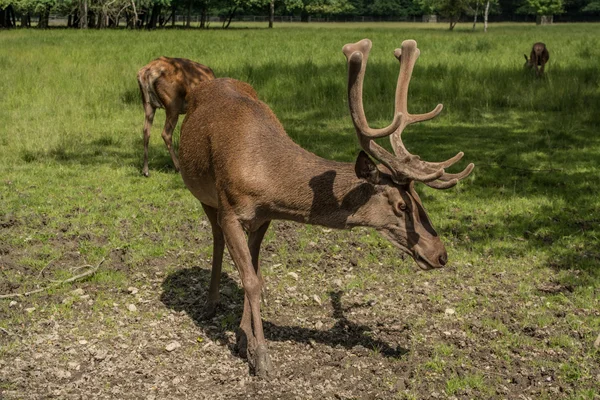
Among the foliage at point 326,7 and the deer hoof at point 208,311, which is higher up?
the foliage at point 326,7

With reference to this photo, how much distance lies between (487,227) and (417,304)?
7.23 ft

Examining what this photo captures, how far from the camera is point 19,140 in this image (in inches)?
449

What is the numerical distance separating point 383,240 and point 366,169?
118 inches

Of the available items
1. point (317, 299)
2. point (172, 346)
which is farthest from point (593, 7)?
point (172, 346)

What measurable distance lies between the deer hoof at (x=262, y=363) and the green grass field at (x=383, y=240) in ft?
0.83

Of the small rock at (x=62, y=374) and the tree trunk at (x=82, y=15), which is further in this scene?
the tree trunk at (x=82, y=15)

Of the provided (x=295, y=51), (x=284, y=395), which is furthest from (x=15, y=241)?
(x=295, y=51)

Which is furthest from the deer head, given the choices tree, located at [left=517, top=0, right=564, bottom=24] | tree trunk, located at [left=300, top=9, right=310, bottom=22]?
tree trunk, located at [left=300, top=9, right=310, bottom=22]

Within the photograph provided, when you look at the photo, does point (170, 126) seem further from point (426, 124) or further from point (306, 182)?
point (306, 182)

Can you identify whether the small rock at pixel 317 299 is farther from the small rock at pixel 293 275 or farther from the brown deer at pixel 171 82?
the brown deer at pixel 171 82

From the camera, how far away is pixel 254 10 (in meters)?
73.4

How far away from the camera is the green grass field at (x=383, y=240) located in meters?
5.26

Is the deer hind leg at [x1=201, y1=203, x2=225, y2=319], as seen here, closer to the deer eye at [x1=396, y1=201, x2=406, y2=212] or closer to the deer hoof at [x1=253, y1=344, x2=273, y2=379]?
the deer hoof at [x1=253, y1=344, x2=273, y2=379]

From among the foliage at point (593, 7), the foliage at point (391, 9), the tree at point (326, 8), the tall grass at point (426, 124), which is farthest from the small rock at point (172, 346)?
the foliage at point (391, 9)
